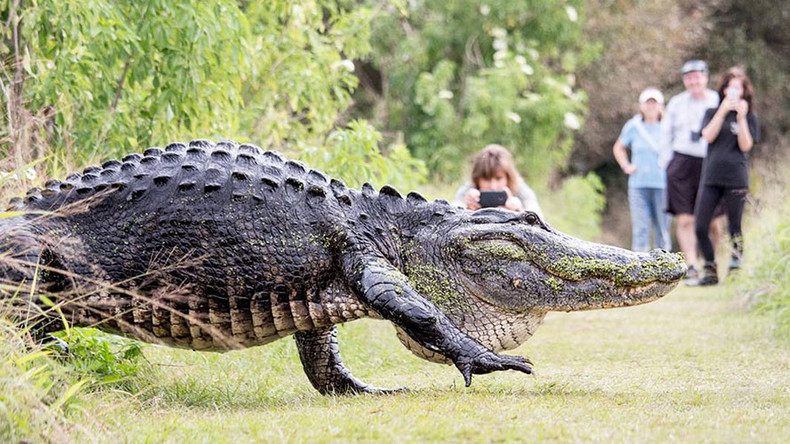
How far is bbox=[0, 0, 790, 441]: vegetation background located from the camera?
613cm

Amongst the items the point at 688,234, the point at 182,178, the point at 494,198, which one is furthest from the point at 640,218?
the point at 182,178

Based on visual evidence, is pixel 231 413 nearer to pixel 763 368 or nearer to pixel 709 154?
pixel 763 368

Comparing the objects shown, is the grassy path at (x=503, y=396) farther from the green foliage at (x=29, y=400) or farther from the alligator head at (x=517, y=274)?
the alligator head at (x=517, y=274)

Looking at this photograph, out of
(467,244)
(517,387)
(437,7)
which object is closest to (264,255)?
(467,244)

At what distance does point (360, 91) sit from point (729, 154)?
11.8 meters

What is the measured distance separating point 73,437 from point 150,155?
1.79 meters

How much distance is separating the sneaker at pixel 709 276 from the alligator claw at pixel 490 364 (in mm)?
7231

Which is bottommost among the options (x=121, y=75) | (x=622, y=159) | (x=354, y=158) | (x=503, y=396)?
(x=503, y=396)

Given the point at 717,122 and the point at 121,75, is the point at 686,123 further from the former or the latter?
the point at 121,75

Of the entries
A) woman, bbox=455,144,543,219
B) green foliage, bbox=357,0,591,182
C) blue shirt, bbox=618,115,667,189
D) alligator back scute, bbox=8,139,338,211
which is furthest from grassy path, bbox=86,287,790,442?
green foliage, bbox=357,0,591,182

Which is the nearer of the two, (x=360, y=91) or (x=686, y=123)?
(x=686, y=123)

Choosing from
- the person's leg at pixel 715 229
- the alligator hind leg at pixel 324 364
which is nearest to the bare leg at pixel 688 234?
the person's leg at pixel 715 229

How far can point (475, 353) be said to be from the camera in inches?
184

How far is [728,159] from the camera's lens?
10984 mm
